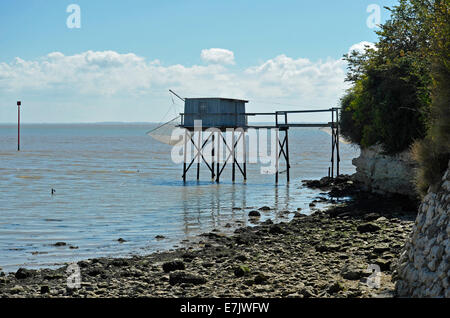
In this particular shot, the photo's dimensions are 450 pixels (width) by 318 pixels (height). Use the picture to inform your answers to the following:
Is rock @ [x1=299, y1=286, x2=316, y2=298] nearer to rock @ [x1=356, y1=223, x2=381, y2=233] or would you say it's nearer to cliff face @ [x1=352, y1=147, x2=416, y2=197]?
rock @ [x1=356, y1=223, x2=381, y2=233]

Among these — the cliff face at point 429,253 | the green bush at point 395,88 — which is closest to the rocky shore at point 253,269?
the cliff face at point 429,253

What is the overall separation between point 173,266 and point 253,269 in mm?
1726

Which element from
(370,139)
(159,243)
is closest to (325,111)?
(370,139)

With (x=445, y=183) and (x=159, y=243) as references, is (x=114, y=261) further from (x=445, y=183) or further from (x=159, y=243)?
(x=445, y=183)

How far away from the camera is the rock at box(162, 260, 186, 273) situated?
11.2 metres

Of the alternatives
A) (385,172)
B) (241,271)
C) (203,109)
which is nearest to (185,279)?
(241,271)

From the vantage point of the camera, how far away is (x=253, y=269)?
35.7 feet

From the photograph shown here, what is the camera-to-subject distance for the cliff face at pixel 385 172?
67.6 ft

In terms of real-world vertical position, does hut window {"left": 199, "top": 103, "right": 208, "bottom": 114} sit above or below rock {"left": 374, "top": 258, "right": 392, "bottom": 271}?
above

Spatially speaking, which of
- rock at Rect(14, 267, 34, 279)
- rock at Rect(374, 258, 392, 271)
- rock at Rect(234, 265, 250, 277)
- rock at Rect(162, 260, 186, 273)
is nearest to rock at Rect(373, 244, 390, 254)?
rock at Rect(374, 258, 392, 271)

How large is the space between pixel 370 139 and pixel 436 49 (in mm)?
14027

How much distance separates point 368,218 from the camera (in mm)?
17047

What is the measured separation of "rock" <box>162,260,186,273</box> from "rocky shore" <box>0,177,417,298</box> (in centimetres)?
2

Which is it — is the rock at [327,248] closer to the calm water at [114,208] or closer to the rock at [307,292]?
the rock at [307,292]
